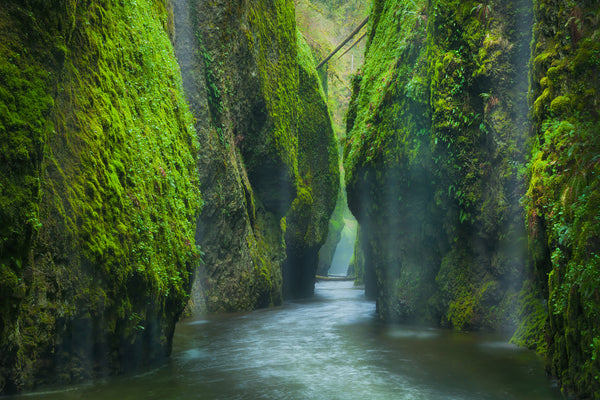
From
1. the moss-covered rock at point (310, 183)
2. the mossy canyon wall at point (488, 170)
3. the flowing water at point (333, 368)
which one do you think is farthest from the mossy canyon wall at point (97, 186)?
the moss-covered rock at point (310, 183)

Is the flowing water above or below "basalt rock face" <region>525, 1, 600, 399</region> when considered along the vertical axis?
below

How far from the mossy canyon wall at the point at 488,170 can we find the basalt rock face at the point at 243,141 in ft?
10.7

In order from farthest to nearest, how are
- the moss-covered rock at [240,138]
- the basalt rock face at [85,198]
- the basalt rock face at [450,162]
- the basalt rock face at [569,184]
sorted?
the moss-covered rock at [240,138], the basalt rock face at [450,162], the basalt rock face at [569,184], the basalt rock face at [85,198]

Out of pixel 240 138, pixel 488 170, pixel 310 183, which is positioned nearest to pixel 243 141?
pixel 240 138

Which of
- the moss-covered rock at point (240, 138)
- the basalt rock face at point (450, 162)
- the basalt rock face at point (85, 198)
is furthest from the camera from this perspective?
the moss-covered rock at point (240, 138)

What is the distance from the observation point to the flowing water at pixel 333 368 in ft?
17.8

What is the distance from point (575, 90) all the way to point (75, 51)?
547cm

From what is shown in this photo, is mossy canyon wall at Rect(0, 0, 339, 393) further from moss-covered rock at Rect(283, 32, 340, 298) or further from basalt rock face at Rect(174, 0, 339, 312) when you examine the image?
moss-covered rock at Rect(283, 32, 340, 298)

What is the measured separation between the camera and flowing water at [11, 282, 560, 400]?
5.42 meters

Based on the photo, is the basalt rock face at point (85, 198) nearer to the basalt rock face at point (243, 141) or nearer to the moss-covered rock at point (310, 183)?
the basalt rock face at point (243, 141)

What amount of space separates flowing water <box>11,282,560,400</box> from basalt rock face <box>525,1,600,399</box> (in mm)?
A: 835

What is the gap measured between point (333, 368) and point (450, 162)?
5.41 m

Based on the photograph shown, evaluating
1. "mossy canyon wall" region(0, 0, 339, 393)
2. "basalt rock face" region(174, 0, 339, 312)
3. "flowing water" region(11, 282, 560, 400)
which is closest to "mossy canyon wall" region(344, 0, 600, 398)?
"flowing water" region(11, 282, 560, 400)

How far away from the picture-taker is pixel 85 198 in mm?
5074
